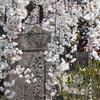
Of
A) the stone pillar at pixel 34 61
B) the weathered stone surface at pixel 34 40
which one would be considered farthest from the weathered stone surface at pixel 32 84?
the weathered stone surface at pixel 34 40

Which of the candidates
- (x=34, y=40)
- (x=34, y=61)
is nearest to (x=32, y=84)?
(x=34, y=61)

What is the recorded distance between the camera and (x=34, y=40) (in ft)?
10.7

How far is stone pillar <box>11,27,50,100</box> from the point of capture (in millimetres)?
3250

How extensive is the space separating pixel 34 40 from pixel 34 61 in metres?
0.39

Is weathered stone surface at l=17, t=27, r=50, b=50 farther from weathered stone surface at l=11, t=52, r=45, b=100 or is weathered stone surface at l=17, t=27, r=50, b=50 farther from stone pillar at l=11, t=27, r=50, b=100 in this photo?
weathered stone surface at l=11, t=52, r=45, b=100

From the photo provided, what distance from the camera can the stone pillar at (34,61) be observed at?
325 centimetres

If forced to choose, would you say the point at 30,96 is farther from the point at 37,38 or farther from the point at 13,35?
the point at 13,35

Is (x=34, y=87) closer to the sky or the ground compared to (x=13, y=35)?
closer to the ground

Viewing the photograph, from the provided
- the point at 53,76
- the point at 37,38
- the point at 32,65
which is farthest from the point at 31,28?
the point at 53,76

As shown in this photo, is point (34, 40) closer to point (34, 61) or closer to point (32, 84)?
point (34, 61)

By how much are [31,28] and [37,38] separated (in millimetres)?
212

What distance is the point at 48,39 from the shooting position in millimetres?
3254

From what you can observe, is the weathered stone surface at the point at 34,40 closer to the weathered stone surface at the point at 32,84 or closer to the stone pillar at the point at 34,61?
the stone pillar at the point at 34,61

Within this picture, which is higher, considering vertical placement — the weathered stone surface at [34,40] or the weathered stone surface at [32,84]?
the weathered stone surface at [34,40]
